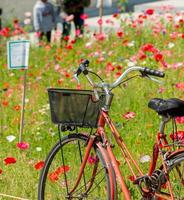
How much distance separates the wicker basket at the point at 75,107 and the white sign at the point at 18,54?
5.69 ft

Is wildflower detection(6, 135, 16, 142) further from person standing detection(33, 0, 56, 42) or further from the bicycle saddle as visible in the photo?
person standing detection(33, 0, 56, 42)

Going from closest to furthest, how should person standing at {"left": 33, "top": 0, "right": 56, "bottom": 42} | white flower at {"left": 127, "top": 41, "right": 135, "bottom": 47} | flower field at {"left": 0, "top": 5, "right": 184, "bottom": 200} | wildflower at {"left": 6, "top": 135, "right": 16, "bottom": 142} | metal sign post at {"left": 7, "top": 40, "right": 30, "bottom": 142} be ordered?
flower field at {"left": 0, "top": 5, "right": 184, "bottom": 200} < metal sign post at {"left": 7, "top": 40, "right": 30, "bottom": 142} < wildflower at {"left": 6, "top": 135, "right": 16, "bottom": 142} < white flower at {"left": 127, "top": 41, "right": 135, "bottom": 47} < person standing at {"left": 33, "top": 0, "right": 56, "bottom": 42}

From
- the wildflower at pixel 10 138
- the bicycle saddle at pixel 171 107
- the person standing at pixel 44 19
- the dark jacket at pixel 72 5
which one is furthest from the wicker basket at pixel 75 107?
the person standing at pixel 44 19

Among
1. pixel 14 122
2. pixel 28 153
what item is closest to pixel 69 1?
pixel 14 122

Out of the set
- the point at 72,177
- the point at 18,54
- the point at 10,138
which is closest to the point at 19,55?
the point at 18,54

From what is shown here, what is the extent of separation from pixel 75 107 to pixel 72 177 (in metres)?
0.91

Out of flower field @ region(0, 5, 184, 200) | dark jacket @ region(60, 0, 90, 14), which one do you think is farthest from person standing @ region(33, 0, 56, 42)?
flower field @ region(0, 5, 184, 200)

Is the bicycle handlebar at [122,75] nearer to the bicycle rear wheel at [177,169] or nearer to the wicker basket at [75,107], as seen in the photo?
the wicker basket at [75,107]

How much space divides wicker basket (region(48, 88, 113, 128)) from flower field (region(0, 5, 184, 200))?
0.76m

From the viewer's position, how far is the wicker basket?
154 inches

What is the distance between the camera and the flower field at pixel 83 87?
5.34m

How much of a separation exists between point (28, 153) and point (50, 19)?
5625 millimetres

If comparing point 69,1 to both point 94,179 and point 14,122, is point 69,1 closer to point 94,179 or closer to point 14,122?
point 14,122

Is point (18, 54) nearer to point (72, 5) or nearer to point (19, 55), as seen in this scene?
point (19, 55)
